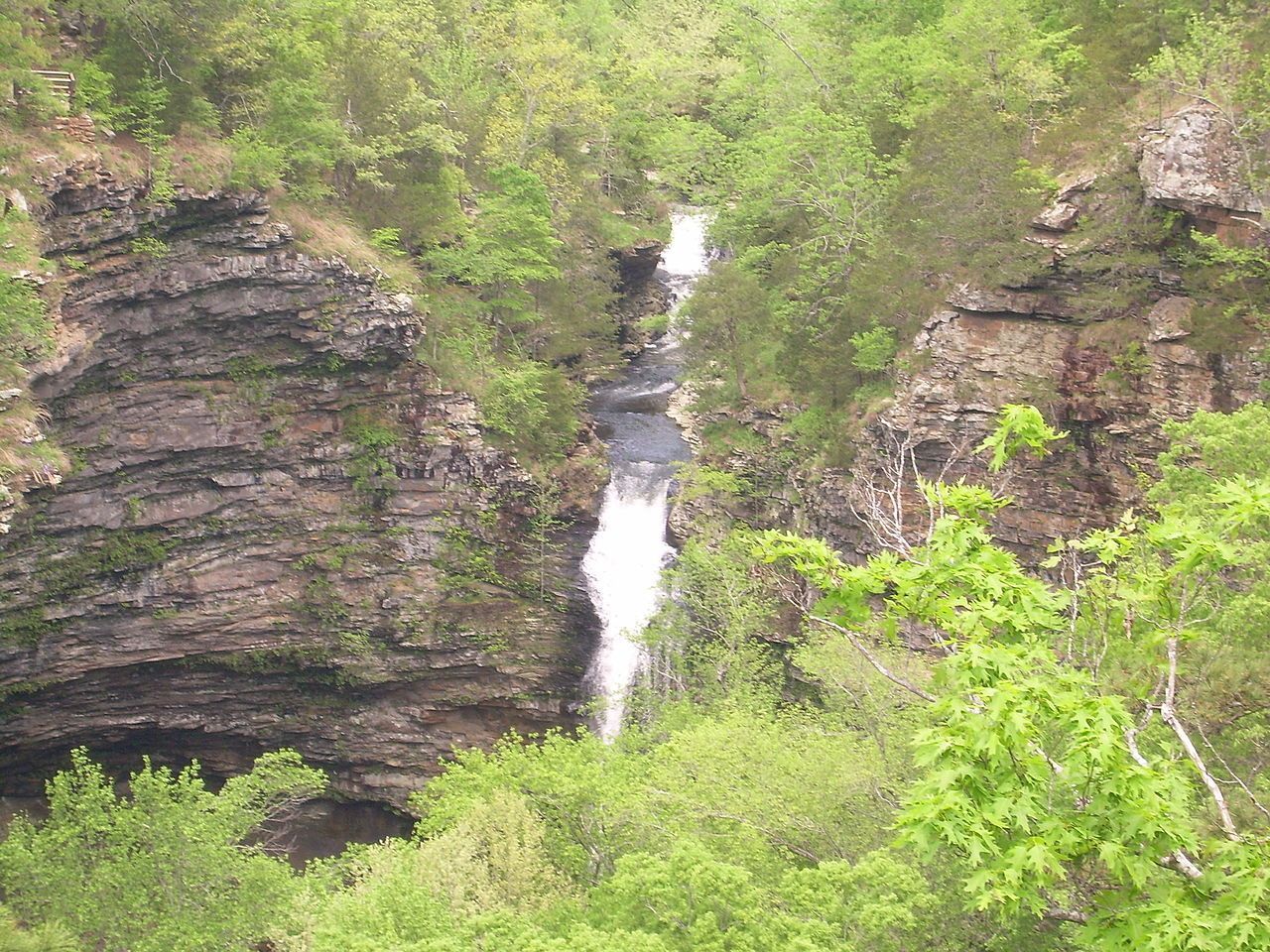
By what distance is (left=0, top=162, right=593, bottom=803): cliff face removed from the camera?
877 inches

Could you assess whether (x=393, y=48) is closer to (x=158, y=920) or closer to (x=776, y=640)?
(x=776, y=640)

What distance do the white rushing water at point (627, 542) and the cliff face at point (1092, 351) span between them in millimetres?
7081

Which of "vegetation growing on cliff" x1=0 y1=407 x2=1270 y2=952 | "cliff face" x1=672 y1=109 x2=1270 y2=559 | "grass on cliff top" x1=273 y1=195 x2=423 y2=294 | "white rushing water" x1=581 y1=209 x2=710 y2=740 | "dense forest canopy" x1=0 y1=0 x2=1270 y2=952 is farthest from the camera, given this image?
"white rushing water" x1=581 y1=209 x2=710 y2=740

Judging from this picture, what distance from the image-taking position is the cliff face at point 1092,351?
731 inches

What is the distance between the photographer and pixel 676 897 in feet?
38.0

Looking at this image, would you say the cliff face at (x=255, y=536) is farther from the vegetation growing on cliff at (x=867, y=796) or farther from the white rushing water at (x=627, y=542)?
the vegetation growing on cliff at (x=867, y=796)

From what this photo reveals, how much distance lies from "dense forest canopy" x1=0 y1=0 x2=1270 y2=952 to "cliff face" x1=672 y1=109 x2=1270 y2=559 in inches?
13.3

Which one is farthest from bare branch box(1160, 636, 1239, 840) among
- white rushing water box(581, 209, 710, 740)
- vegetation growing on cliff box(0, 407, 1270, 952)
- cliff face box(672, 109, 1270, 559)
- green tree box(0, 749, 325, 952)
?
white rushing water box(581, 209, 710, 740)

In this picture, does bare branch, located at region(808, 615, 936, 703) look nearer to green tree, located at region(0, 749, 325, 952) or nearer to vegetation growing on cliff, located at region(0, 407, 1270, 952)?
vegetation growing on cliff, located at region(0, 407, 1270, 952)

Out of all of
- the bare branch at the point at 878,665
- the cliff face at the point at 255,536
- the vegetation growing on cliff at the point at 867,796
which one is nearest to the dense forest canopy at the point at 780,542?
the vegetation growing on cliff at the point at 867,796

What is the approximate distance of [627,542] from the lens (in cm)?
2994

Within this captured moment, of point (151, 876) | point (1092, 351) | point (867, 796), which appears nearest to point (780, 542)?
point (867, 796)

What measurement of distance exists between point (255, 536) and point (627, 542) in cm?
1018

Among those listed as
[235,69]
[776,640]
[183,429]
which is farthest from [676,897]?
[235,69]
